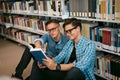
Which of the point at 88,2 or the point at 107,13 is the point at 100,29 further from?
the point at 88,2

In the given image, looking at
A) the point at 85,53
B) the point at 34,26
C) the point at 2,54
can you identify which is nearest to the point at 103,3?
the point at 85,53

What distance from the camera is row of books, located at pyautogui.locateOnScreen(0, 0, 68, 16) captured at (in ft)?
10.3

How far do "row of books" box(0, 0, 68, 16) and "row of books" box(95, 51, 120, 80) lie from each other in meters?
1.01

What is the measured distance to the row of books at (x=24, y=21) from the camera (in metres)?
3.83

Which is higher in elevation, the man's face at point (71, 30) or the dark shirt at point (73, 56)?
the man's face at point (71, 30)

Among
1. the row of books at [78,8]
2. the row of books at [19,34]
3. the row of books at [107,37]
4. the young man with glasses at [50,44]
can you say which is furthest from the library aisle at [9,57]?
the row of books at [107,37]

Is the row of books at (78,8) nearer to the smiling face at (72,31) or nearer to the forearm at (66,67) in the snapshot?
the smiling face at (72,31)

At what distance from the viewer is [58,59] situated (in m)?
2.16

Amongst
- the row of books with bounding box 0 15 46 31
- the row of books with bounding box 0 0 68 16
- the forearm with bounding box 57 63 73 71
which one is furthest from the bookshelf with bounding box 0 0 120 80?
the forearm with bounding box 57 63 73 71

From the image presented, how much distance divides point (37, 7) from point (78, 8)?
141 cm

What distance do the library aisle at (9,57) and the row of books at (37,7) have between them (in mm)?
895

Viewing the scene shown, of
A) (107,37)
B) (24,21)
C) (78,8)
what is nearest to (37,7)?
(24,21)

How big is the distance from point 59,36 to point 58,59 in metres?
0.32

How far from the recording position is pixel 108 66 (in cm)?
238
